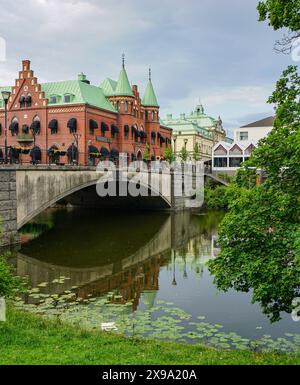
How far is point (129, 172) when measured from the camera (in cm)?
4619

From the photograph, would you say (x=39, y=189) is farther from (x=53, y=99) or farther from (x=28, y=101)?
(x=28, y=101)

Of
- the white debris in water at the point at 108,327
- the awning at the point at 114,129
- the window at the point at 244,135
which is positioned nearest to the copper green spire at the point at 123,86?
the awning at the point at 114,129

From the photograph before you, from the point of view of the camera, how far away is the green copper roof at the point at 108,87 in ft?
217

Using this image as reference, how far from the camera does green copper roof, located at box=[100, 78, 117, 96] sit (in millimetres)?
66025

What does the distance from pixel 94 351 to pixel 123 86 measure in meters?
59.7

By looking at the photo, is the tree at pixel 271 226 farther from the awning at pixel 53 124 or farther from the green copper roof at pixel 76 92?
the awning at pixel 53 124

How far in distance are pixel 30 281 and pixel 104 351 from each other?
12.1m

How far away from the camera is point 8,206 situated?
27.4 m

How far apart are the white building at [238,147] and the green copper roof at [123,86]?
1110 inches

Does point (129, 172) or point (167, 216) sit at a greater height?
point (129, 172)

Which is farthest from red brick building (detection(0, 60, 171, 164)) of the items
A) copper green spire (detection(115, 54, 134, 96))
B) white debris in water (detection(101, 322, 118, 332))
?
white debris in water (detection(101, 322, 118, 332))

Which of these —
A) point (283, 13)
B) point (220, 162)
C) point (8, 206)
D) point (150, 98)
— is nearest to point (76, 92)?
point (150, 98)

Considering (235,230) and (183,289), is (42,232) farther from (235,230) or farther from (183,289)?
(235,230)
